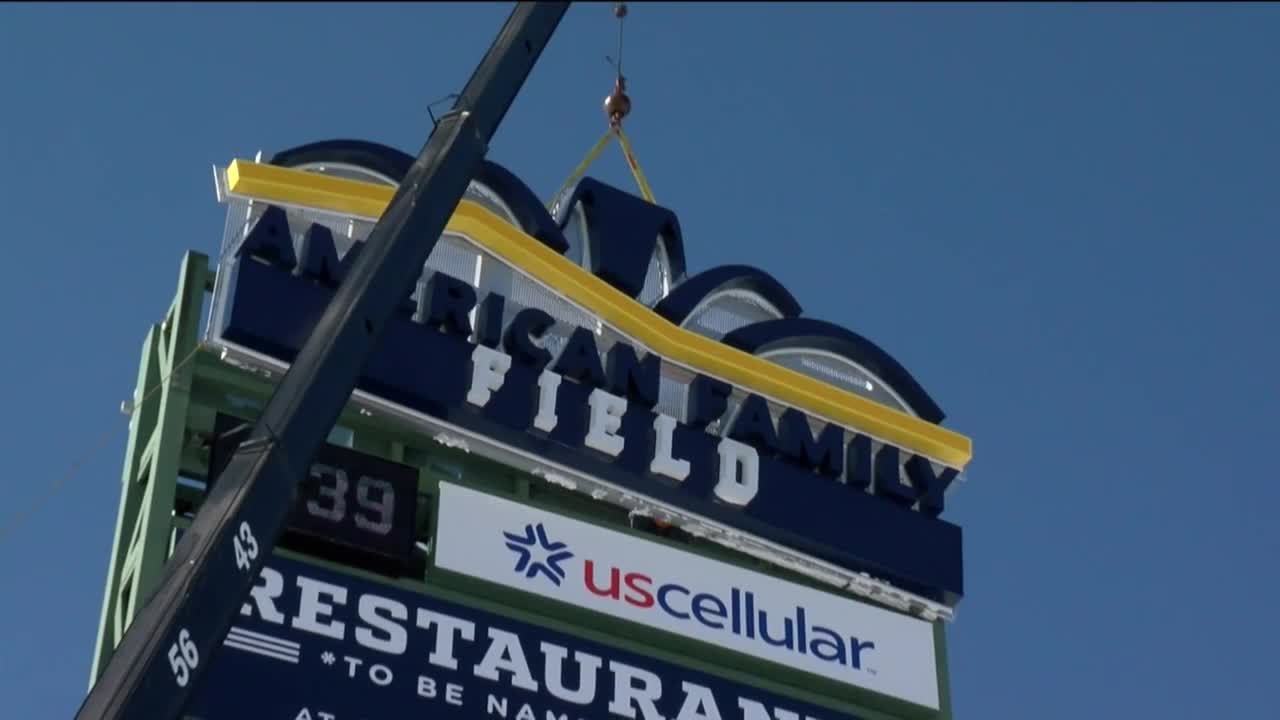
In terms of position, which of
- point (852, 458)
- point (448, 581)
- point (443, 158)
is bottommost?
point (448, 581)

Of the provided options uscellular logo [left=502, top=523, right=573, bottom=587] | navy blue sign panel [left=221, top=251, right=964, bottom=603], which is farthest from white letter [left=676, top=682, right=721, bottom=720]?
navy blue sign panel [left=221, top=251, right=964, bottom=603]

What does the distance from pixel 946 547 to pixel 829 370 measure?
2.13 metres

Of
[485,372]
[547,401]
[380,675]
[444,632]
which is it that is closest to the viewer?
[380,675]

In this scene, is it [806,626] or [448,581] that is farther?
[806,626]

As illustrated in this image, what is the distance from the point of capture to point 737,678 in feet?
72.9

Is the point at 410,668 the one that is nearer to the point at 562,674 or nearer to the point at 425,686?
the point at 425,686

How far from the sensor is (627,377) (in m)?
23.6

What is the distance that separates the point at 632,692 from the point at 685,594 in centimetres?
130

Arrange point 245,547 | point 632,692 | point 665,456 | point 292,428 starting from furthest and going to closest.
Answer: point 665,456
point 632,692
point 292,428
point 245,547

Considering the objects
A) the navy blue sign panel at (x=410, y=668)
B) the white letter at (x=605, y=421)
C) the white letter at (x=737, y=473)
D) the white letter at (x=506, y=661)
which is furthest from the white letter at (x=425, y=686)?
the white letter at (x=737, y=473)

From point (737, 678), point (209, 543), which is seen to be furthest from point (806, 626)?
point (209, 543)

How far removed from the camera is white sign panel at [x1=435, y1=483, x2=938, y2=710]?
21.5 meters

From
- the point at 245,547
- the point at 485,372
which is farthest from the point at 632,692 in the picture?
the point at 245,547

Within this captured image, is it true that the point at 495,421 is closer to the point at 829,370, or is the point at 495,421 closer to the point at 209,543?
the point at 829,370
